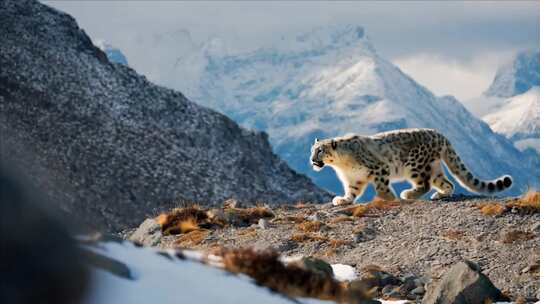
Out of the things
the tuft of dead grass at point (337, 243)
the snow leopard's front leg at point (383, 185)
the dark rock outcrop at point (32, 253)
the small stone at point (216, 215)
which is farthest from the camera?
the small stone at point (216, 215)

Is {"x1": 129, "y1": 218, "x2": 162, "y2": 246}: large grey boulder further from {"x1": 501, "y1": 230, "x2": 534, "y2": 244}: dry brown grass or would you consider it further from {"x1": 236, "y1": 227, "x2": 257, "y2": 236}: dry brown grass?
{"x1": 501, "y1": 230, "x2": 534, "y2": 244}: dry brown grass

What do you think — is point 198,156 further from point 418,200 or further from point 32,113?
point 418,200

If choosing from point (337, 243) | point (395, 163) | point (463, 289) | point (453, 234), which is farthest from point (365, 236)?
point (463, 289)

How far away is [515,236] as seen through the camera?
24.5 m

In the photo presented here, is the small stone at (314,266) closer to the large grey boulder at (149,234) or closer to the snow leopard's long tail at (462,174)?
the large grey boulder at (149,234)

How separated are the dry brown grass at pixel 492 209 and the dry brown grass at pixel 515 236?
5.30 ft

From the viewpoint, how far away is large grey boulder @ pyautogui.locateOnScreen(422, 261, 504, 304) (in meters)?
18.2

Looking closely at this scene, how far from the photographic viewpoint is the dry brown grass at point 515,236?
24308mm

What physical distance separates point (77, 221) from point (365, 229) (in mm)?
16368

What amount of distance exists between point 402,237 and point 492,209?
3044 mm

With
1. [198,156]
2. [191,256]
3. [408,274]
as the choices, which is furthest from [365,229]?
[198,156]

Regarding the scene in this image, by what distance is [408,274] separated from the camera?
2177cm

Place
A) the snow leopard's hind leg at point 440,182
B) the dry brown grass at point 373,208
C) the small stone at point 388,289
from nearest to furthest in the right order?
the small stone at point 388,289
the dry brown grass at point 373,208
the snow leopard's hind leg at point 440,182

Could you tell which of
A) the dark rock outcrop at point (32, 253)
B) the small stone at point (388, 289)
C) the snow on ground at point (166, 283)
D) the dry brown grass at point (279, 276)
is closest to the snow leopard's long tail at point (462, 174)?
the small stone at point (388, 289)
